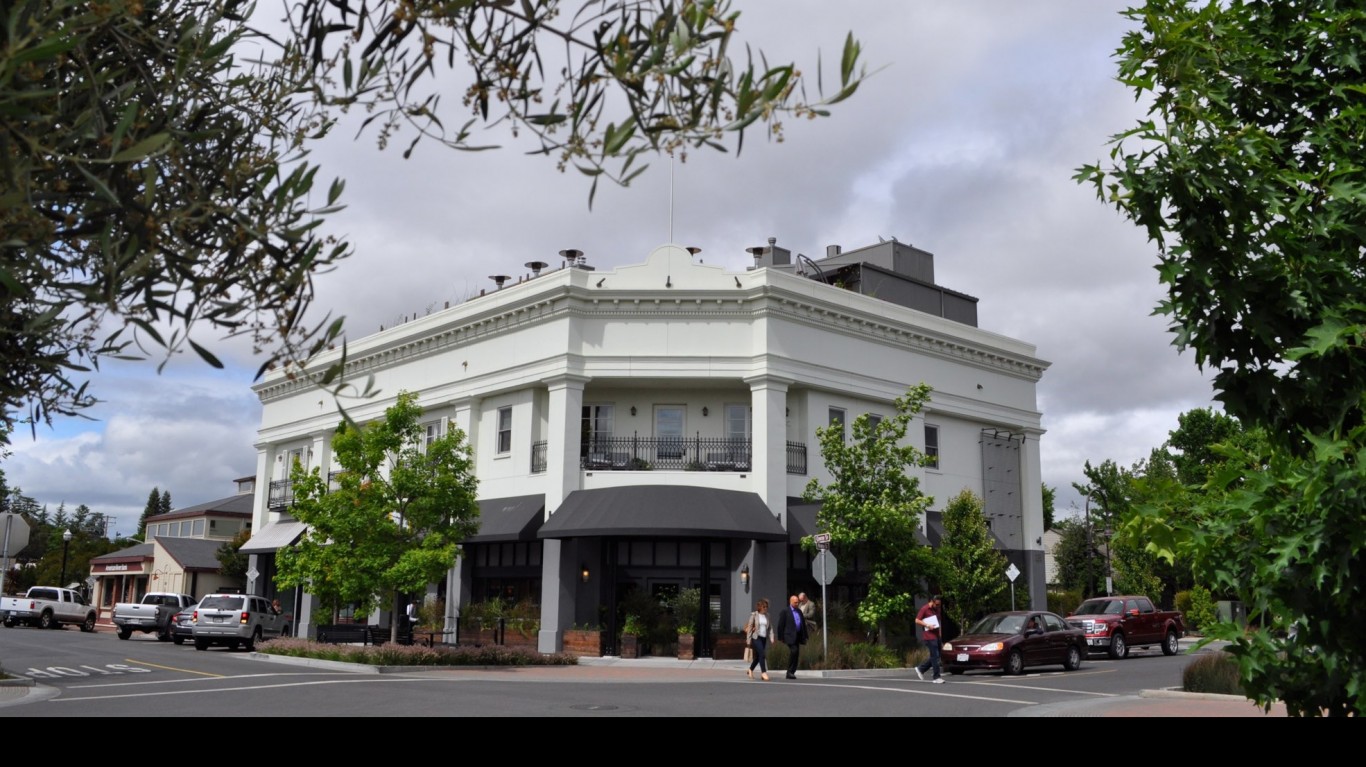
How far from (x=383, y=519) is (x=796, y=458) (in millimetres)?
11459

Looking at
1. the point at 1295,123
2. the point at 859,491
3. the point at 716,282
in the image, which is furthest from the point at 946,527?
the point at 1295,123

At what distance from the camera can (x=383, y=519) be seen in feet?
88.5

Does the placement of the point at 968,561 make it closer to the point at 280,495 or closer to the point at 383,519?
the point at 383,519

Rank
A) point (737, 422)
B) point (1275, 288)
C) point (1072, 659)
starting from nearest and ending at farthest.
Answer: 1. point (1275, 288)
2. point (1072, 659)
3. point (737, 422)

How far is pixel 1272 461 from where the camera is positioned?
18.9 feet

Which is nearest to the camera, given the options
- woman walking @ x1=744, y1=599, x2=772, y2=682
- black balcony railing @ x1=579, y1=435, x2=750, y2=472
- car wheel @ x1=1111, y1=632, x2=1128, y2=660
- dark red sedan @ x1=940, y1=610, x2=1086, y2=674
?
woman walking @ x1=744, y1=599, x2=772, y2=682

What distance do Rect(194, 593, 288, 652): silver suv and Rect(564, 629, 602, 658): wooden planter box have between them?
1061 centimetres

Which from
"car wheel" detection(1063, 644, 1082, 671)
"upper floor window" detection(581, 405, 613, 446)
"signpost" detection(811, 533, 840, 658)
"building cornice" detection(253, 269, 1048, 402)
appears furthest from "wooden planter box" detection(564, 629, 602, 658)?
"car wheel" detection(1063, 644, 1082, 671)

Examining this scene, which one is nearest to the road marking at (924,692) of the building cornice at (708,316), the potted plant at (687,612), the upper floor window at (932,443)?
the potted plant at (687,612)

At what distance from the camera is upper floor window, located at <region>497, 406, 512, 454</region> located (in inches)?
1309

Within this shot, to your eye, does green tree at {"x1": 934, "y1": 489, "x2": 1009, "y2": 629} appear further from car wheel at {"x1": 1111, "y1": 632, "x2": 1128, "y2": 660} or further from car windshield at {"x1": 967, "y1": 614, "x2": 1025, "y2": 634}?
car wheel at {"x1": 1111, "y1": 632, "x2": 1128, "y2": 660}

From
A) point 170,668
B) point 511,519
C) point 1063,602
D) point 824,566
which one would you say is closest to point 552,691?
point 824,566
